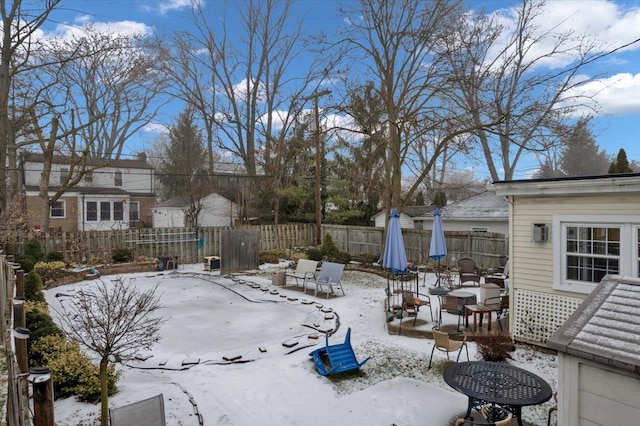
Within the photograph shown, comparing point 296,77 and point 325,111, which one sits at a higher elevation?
point 296,77

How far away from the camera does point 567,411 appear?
340cm

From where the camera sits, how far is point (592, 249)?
21.8 feet

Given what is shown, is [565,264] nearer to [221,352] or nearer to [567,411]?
[567,411]

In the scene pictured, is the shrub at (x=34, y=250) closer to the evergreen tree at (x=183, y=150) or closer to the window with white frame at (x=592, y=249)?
the evergreen tree at (x=183, y=150)

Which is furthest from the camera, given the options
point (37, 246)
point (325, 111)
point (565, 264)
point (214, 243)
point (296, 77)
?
point (296, 77)

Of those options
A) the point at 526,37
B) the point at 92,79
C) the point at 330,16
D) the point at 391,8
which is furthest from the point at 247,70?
the point at 526,37

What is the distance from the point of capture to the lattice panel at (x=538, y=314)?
698 centimetres

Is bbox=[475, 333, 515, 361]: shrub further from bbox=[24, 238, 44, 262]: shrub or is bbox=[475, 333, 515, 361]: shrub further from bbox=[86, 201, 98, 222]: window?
bbox=[86, 201, 98, 222]: window

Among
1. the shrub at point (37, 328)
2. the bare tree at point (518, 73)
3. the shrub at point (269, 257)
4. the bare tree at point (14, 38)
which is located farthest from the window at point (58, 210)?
the bare tree at point (518, 73)

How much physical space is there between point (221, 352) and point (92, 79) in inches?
832

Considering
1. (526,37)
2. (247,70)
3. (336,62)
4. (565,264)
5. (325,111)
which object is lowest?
(565,264)

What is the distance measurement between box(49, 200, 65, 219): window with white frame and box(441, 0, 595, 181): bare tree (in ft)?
81.5

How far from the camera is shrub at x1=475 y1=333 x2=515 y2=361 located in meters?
6.36

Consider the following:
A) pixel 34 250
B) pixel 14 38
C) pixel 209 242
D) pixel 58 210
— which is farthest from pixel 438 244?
pixel 58 210
